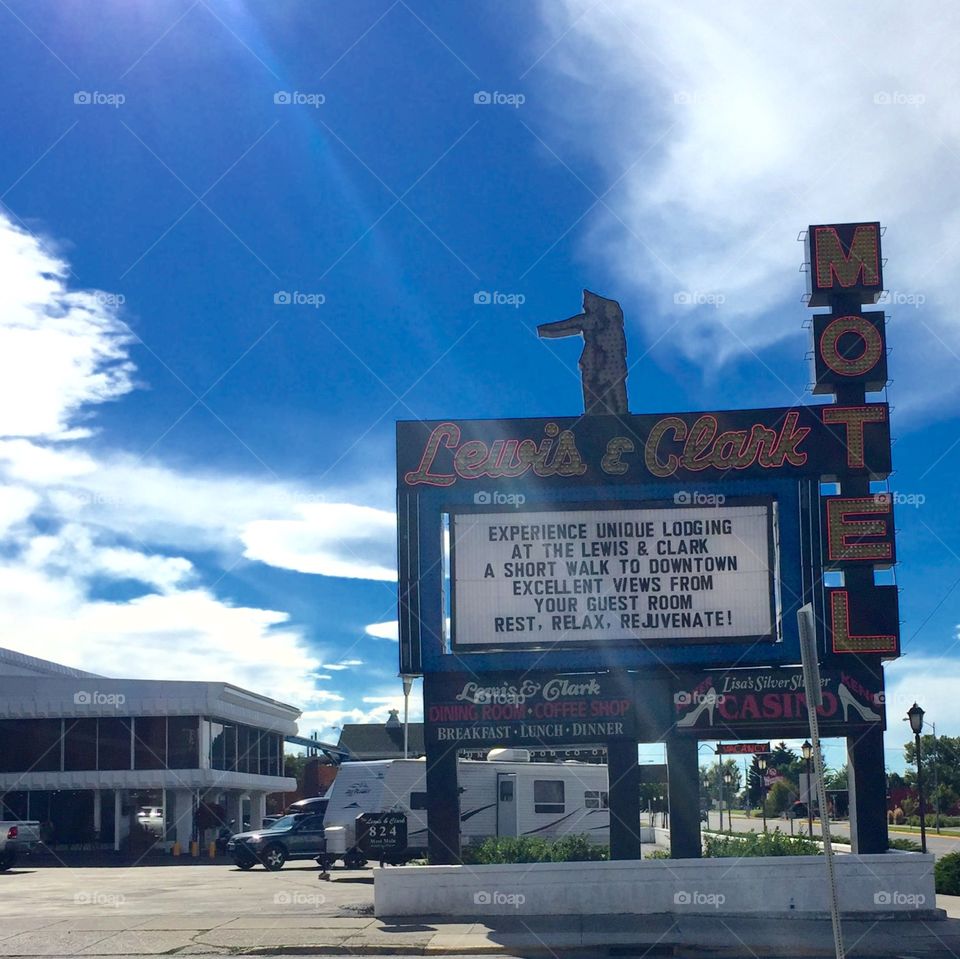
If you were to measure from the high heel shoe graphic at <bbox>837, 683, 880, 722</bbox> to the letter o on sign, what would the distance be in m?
6.04

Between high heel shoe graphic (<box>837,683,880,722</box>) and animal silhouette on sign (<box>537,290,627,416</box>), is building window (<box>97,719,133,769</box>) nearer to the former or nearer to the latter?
animal silhouette on sign (<box>537,290,627,416</box>)

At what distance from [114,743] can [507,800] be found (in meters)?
22.7

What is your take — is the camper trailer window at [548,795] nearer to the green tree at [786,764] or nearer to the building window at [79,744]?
the building window at [79,744]

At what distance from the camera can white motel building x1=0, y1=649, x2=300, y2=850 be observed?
47.9 m

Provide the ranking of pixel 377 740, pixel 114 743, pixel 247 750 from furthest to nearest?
1. pixel 377 740
2. pixel 247 750
3. pixel 114 743

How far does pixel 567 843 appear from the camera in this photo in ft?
72.8

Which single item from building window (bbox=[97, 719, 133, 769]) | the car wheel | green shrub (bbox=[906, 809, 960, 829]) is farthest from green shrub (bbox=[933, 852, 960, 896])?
green shrub (bbox=[906, 809, 960, 829])

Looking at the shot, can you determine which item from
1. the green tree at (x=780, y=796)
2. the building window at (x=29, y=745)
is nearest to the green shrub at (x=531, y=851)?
the building window at (x=29, y=745)

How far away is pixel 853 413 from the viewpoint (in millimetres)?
22125

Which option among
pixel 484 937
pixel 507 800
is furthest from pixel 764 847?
pixel 507 800

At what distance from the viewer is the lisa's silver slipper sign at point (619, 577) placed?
71.3 ft

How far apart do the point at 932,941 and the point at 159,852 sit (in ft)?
119

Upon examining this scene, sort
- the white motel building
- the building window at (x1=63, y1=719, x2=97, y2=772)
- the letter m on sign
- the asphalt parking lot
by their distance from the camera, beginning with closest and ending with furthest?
the asphalt parking lot < the letter m on sign < the white motel building < the building window at (x1=63, y1=719, x2=97, y2=772)

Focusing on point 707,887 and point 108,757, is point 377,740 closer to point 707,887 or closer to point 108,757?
point 108,757
